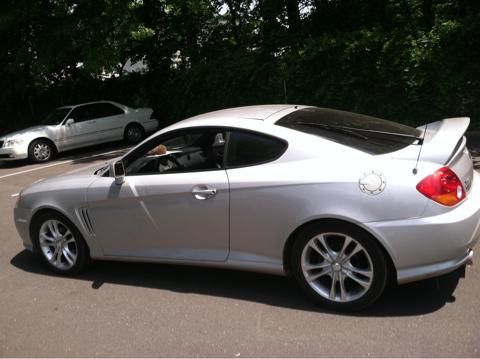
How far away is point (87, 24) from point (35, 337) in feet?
41.1

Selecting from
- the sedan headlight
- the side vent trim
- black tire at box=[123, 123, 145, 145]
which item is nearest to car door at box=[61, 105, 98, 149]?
black tire at box=[123, 123, 145, 145]

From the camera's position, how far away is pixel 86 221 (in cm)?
484

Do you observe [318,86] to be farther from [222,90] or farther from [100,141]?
[100,141]

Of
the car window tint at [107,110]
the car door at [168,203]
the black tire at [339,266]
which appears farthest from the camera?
the car window tint at [107,110]

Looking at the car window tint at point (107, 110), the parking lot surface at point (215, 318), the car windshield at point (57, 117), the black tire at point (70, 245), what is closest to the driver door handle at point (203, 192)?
the parking lot surface at point (215, 318)

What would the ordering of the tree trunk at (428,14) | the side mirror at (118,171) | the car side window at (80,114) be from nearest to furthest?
the side mirror at (118,171) < the tree trunk at (428,14) < the car side window at (80,114)

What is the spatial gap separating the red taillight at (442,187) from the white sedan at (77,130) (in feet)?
37.4

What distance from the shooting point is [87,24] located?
15.0 meters

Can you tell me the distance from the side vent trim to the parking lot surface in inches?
18.4

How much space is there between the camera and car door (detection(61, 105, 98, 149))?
1366 centimetres

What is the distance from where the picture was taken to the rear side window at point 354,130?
3943 millimetres


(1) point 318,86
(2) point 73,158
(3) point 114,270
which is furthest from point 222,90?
(3) point 114,270

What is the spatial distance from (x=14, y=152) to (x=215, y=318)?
10422 mm

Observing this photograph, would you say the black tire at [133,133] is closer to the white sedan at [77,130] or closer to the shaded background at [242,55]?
the white sedan at [77,130]
